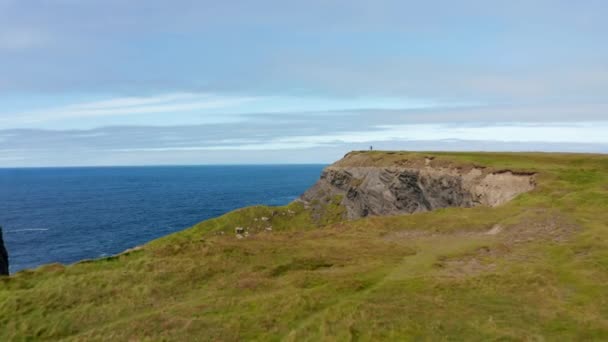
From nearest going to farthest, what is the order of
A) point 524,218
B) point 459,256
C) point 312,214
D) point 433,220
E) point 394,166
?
point 459,256 → point 524,218 → point 433,220 → point 394,166 → point 312,214

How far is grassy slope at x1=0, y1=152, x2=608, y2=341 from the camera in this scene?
1995 centimetres

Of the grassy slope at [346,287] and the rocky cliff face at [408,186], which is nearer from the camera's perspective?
the grassy slope at [346,287]

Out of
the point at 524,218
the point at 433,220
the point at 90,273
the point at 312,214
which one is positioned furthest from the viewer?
the point at 312,214

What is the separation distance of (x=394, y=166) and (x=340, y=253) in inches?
2692

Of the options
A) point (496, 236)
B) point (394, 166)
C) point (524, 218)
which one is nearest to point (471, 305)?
point (496, 236)

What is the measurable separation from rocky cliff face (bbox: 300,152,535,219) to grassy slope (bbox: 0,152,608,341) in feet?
74.2

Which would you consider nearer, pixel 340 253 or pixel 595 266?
pixel 595 266

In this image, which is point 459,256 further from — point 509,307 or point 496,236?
point 509,307

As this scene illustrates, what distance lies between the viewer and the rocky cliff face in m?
63.0

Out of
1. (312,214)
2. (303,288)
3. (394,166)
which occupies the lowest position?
(312,214)

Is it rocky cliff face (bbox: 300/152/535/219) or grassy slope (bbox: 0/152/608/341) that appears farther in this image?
rocky cliff face (bbox: 300/152/535/219)

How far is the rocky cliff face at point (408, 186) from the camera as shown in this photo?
63.0 metres

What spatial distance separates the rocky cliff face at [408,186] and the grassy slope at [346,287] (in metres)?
22.6

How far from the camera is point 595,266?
2575 centimetres
